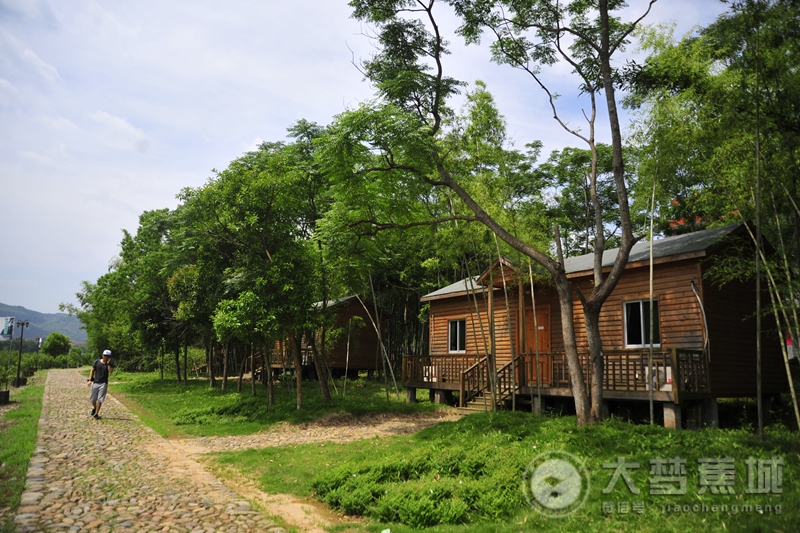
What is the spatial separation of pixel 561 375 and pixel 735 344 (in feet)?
13.7

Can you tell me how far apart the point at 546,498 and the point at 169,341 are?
2360 centimetres

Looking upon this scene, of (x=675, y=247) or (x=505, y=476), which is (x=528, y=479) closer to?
(x=505, y=476)

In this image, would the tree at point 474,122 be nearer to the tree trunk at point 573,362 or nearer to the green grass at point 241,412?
the tree trunk at point 573,362

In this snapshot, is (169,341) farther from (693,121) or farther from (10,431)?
(693,121)

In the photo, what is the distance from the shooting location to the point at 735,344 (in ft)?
41.7

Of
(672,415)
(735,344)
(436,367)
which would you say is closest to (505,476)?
(672,415)

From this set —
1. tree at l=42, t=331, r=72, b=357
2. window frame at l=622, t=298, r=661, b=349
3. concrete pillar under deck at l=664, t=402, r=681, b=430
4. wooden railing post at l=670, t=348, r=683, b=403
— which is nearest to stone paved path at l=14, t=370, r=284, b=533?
wooden railing post at l=670, t=348, r=683, b=403

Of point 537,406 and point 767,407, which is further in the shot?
point 767,407

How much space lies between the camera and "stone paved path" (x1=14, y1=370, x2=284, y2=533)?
561 centimetres

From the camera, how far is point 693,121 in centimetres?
A: 993

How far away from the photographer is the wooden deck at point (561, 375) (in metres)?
11.0

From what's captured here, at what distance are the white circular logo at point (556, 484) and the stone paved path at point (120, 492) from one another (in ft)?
9.90

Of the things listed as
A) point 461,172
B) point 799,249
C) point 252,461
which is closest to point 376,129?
point 461,172

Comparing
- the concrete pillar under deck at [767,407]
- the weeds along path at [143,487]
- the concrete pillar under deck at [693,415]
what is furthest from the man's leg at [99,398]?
the concrete pillar under deck at [767,407]
